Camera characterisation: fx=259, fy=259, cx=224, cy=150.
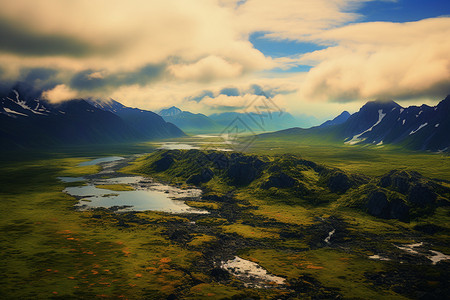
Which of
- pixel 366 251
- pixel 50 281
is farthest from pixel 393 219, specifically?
pixel 50 281

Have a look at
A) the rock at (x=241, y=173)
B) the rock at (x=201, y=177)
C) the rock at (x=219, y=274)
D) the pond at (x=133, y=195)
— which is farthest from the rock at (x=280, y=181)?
the rock at (x=219, y=274)

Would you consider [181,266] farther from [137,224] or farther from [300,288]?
[137,224]

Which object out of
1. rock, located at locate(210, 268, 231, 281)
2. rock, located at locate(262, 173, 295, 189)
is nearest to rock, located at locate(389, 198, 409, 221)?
rock, located at locate(262, 173, 295, 189)

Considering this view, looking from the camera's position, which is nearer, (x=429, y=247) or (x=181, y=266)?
(x=181, y=266)

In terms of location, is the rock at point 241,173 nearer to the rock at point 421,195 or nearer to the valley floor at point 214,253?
the valley floor at point 214,253

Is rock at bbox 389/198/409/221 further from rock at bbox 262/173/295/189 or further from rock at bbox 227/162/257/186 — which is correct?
rock at bbox 227/162/257/186

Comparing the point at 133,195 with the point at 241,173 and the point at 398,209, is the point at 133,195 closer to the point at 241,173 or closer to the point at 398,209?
the point at 241,173

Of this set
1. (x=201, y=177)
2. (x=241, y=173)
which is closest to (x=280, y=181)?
(x=241, y=173)
